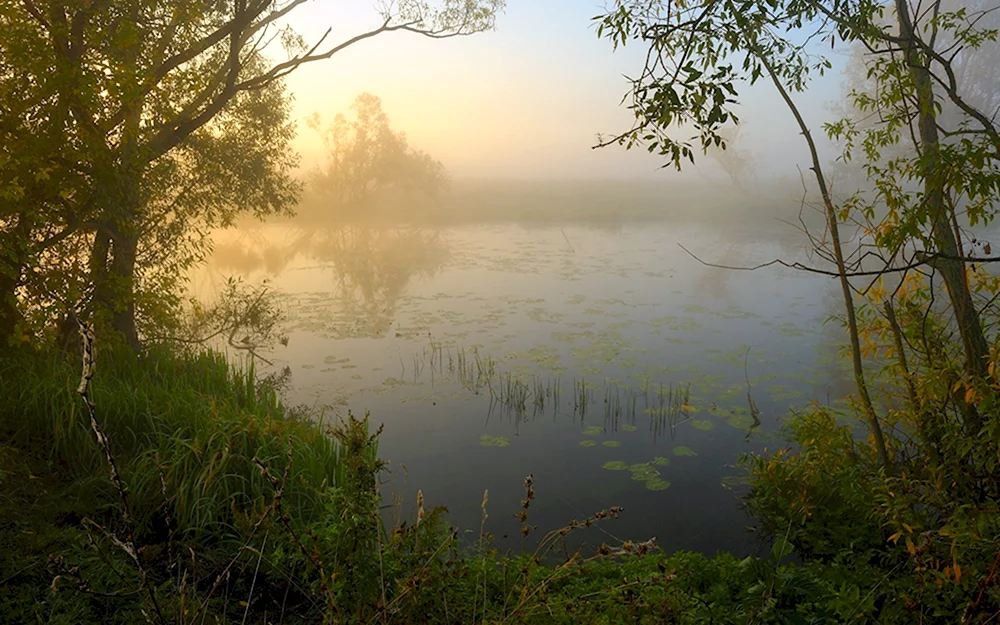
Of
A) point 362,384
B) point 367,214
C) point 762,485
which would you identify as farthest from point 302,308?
point 367,214

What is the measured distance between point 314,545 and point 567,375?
7681 mm

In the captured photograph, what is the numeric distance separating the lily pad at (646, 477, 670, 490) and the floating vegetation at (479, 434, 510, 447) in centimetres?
191

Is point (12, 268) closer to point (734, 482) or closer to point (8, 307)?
point (8, 307)

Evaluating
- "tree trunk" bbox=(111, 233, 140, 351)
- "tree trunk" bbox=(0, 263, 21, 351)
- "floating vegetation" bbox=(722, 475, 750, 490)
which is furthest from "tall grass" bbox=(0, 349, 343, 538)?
"floating vegetation" bbox=(722, 475, 750, 490)

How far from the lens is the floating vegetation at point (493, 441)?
304 inches

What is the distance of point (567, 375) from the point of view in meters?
9.92

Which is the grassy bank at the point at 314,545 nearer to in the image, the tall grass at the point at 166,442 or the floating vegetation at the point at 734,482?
the tall grass at the point at 166,442

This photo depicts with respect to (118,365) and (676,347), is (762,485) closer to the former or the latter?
(676,347)

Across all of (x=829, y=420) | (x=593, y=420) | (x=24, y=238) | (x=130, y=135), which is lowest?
(x=593, y=420)

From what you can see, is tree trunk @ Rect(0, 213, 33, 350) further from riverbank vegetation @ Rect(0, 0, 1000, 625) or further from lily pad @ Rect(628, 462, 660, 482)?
lily pad @ Rect(628, 462, 660, 482)

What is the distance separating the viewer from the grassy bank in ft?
9.43

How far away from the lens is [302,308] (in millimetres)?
14656

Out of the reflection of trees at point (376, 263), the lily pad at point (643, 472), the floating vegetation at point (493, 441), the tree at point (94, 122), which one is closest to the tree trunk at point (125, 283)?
the tree at point (94, 122)

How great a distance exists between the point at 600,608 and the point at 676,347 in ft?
27.7
